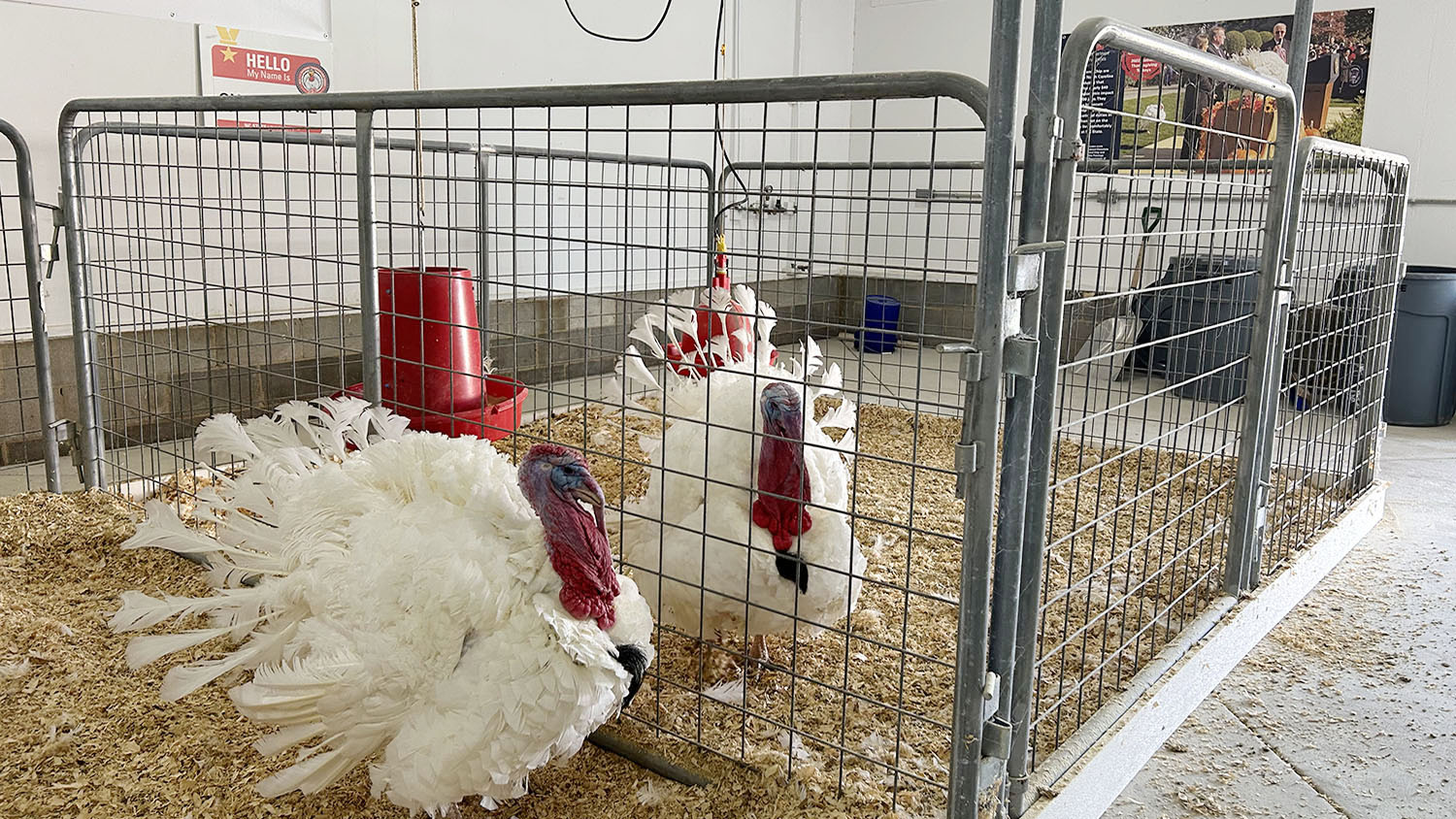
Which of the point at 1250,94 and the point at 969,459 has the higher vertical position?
the point at 1250,94

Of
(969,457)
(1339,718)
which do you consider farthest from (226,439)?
(1339,718)

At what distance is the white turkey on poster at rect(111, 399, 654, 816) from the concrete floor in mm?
1291

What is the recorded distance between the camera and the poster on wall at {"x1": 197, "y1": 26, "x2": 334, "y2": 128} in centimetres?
480

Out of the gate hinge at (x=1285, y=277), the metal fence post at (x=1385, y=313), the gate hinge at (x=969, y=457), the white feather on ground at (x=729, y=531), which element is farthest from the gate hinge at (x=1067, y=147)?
the metal fence post at (x=1385, y=313)

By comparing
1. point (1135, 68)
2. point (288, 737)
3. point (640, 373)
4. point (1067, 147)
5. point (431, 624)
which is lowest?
point (288, 737)

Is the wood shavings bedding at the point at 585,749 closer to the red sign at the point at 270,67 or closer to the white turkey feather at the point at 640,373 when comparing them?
the white turkey feather at the point at 640,373

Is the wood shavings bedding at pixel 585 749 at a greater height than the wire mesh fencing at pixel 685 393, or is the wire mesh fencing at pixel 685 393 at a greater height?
the wire mesh fencing at pixel 685 393

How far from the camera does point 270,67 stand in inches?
197

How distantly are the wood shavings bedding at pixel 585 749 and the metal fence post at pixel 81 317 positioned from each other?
345 mm

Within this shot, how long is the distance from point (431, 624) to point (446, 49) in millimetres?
4847

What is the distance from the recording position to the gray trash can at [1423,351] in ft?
20.4

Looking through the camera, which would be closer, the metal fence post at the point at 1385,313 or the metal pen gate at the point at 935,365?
the metal pen gate at the point at 935,365

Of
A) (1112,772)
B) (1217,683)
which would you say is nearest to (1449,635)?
(1217,683)

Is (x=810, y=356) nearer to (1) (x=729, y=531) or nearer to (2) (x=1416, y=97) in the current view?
(1) (x=729, y=531)
